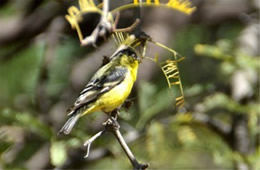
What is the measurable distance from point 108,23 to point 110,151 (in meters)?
0.99

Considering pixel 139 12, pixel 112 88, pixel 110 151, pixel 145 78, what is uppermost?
pixel 139 12

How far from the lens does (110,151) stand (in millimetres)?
1374

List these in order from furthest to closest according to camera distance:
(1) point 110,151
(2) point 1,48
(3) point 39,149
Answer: (2) point 1,48 < (3) point 39,149 < (1) point 110,151

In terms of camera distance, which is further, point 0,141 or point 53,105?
point 53,105

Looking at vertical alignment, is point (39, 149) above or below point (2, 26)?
below

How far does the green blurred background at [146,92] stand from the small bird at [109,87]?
0.29 meters

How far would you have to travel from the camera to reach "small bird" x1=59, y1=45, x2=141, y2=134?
2.02 feet

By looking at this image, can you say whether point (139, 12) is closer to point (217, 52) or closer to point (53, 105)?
point (217, 52)

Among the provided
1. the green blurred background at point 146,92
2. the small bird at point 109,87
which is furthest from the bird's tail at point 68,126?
the green blurred background at point 146,92

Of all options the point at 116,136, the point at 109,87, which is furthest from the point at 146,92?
the point at 116,136

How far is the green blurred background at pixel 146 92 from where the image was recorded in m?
1.37

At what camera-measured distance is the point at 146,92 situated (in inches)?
55.2

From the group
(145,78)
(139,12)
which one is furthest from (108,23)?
(145,78)

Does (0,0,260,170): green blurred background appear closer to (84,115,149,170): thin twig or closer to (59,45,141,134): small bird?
(59,45,141,134): small bird
